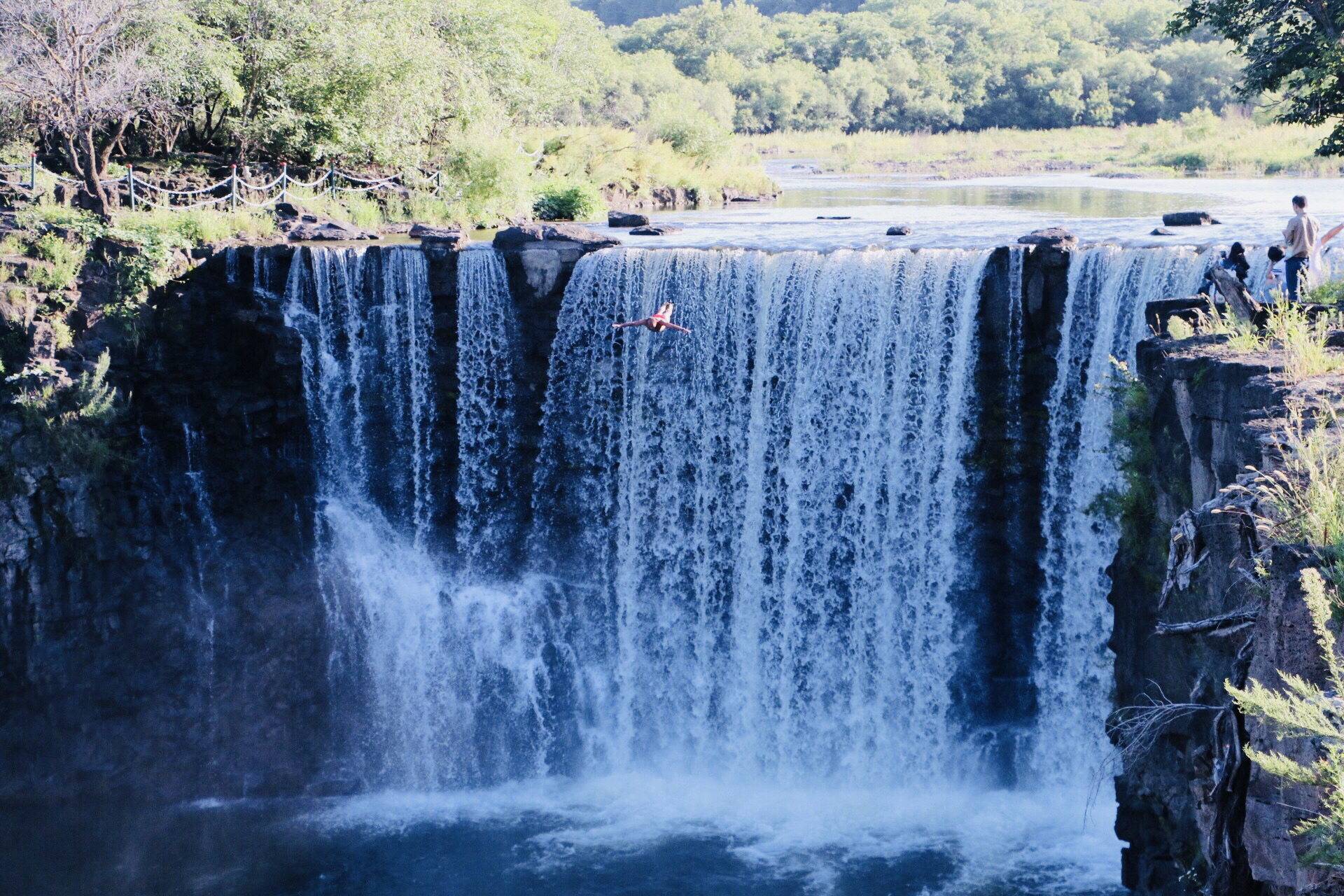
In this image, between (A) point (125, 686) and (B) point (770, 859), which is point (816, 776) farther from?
(A) point (125, 686)

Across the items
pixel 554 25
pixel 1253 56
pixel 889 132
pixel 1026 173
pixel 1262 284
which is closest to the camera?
pixel 1262 284

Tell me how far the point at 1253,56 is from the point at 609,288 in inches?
442

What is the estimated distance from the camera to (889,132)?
5844 cm

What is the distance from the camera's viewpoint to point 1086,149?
47.3m

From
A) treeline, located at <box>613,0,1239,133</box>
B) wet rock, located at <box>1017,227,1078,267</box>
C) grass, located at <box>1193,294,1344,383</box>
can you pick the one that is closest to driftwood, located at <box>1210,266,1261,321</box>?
grass, located at <box>1193,294,1344,383</box>

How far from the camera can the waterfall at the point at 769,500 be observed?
15.1 m

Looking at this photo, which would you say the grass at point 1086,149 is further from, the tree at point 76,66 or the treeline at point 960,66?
the tree at point 76,66

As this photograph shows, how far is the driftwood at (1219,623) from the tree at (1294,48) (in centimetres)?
1408

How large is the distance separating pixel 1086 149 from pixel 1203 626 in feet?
142

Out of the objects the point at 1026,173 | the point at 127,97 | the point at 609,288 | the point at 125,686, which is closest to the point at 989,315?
the point at 609,288

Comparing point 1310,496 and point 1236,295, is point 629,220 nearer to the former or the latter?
point 1236,295

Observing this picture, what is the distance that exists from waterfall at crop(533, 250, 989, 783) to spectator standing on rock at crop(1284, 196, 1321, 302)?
3.27m

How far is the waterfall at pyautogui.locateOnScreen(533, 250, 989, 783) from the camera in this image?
49.4ft

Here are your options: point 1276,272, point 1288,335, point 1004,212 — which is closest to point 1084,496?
point 1276,272
